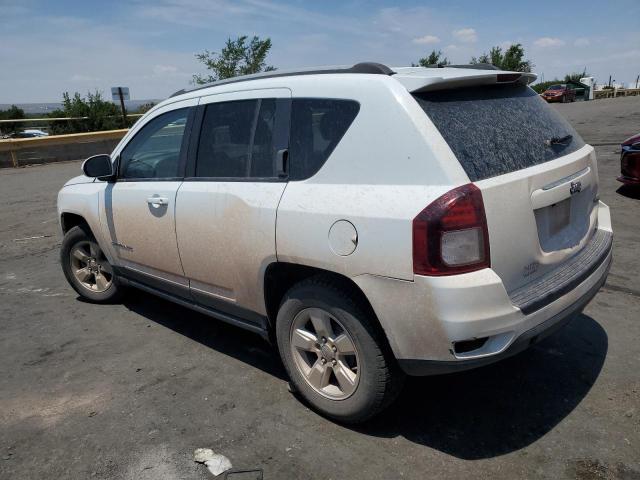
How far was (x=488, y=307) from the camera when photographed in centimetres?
228

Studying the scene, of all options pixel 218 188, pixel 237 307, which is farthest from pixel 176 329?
pixel 218 188

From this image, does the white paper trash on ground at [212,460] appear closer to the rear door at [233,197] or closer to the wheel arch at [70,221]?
the rear door at [233,197]

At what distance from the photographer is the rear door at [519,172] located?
2375 millimetres

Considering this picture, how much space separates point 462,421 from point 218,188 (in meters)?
1.97

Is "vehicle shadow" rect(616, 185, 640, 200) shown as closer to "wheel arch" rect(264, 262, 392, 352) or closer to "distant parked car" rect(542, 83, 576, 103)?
"wheel arch" rect(264, 262, 392, 352)

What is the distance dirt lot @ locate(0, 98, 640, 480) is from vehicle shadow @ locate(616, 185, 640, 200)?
390cm

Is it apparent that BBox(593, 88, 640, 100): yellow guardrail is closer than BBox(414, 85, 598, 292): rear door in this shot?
No

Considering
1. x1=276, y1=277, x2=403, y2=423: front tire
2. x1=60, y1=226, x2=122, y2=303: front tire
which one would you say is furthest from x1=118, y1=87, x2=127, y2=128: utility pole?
x1=276, y1=277, x2=403, y2=423: front tire

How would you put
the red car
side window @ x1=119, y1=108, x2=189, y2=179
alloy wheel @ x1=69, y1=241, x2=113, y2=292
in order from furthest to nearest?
the red car, alloy wheel @ x1=69, y1=241, x2=113, y2=292, side window @ x1=119, y1=108, x2=189, y2=179

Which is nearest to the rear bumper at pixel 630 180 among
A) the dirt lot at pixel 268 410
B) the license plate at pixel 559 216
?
the dirt lot at pixel 268 410

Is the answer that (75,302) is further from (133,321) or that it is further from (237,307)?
(237,307)

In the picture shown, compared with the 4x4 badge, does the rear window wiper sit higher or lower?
higher

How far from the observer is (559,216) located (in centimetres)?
271

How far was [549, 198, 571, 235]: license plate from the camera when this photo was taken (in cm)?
265
